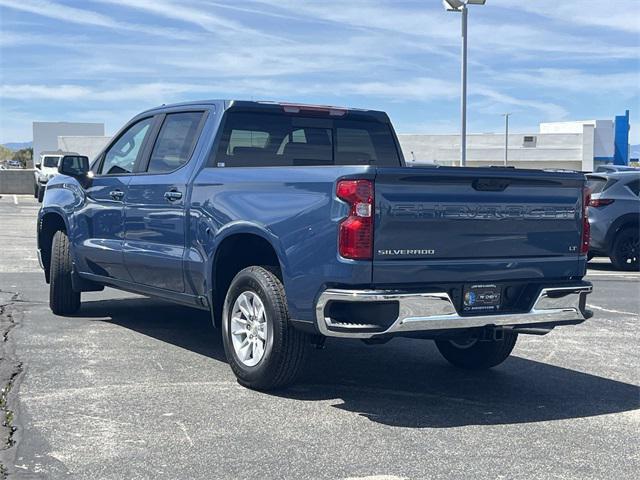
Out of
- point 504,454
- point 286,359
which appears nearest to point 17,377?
point 286,359

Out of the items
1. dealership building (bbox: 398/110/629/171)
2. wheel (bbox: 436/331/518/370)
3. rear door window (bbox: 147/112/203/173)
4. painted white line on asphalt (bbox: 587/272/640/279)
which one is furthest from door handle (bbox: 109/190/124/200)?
dealership building (bbox: 398/110/629/171)

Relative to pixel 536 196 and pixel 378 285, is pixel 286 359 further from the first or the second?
pixel 536 196

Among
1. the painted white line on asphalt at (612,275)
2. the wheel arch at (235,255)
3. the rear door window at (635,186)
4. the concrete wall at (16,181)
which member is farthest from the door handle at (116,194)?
the concrete wall at (16,181)

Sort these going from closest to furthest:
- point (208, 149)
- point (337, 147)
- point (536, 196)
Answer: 1. point (536, 196)
2. point (208, 149)
3. point (337, 147)

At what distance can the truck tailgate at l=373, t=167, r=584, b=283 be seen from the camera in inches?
219

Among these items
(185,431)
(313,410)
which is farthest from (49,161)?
(185,431)

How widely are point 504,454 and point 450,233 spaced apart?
1401 mm

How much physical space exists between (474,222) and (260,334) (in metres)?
1.60

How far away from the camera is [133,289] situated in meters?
8.03

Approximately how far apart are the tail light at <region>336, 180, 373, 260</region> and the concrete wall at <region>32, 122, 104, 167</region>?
280ft

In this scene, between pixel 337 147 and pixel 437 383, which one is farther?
pixel 337 147

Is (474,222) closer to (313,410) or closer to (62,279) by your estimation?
(313,410)

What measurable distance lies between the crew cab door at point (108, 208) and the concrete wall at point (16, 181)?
3817cm

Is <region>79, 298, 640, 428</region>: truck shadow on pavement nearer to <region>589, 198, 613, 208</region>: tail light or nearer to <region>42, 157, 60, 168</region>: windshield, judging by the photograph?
<region>589, 198, 613, 208</region>: tail light
